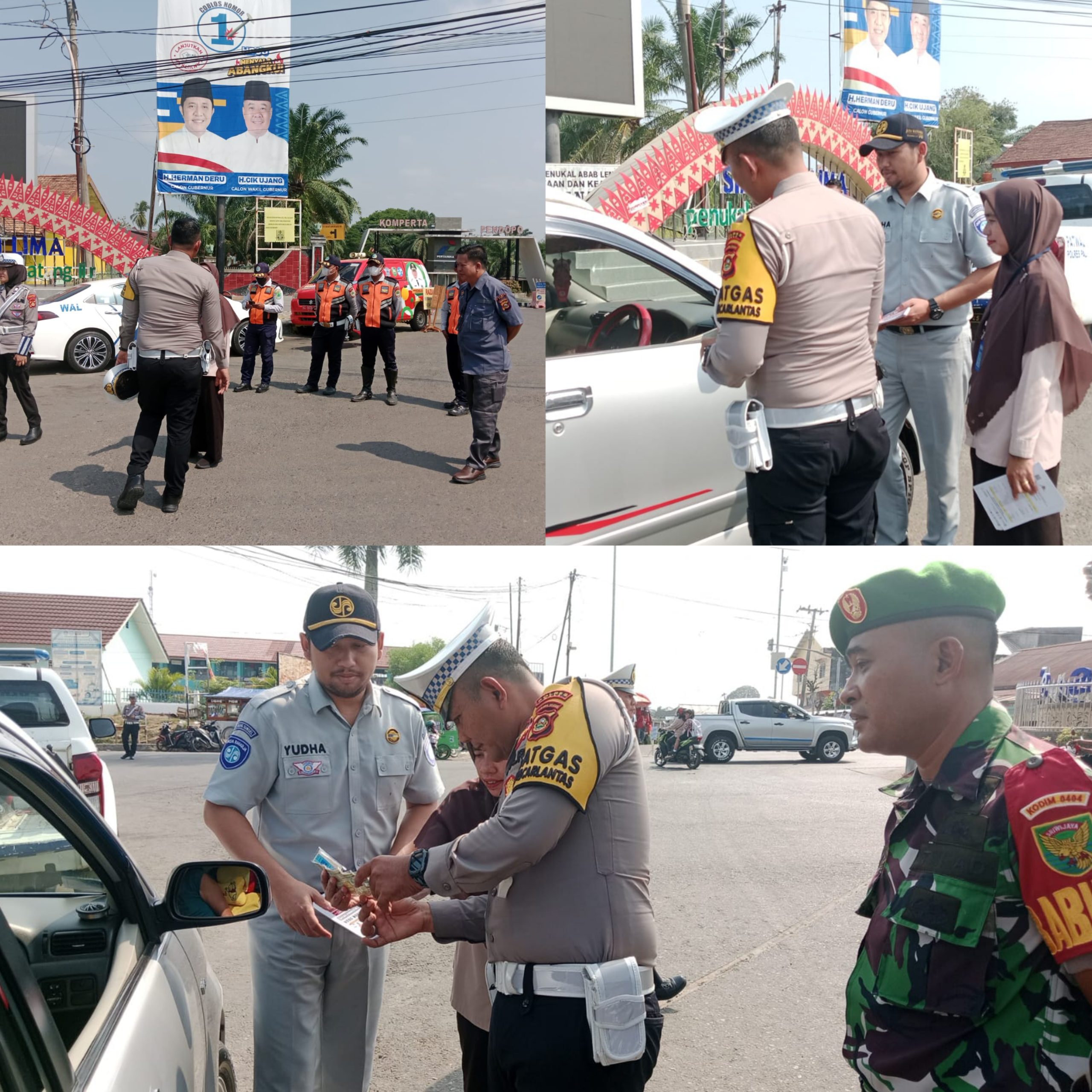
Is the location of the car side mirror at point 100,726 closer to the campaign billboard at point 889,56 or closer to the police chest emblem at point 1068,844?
the police chest emblem at point 1068,844

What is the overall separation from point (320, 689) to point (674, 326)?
2.66 metres

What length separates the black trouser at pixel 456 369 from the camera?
37.2ft

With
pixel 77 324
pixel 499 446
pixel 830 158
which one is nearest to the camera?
pixel 499 446

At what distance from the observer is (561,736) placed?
2.24m

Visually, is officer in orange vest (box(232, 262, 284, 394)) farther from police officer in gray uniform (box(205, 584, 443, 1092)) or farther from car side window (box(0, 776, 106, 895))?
car side window (box(0, 776, 106, 895))

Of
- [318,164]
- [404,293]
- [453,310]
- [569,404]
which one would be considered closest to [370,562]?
[404,293]

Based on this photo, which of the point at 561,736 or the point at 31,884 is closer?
the point at 561,736

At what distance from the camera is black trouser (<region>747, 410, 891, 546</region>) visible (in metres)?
3.99

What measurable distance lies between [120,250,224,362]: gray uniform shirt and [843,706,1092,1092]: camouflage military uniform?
21.5ft

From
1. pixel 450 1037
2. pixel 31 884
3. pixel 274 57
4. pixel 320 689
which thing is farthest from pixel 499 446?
pixel 274 57

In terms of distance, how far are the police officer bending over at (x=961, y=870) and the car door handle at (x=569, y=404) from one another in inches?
107

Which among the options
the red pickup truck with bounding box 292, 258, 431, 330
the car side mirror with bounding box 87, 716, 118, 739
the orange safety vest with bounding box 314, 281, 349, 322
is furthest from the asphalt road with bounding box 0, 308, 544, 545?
the red pickup truck with bounding box 292, 258, 431, 330

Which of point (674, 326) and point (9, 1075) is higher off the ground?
point (674, 326)

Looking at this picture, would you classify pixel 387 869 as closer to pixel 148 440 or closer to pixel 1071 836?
pixel 1071 836
